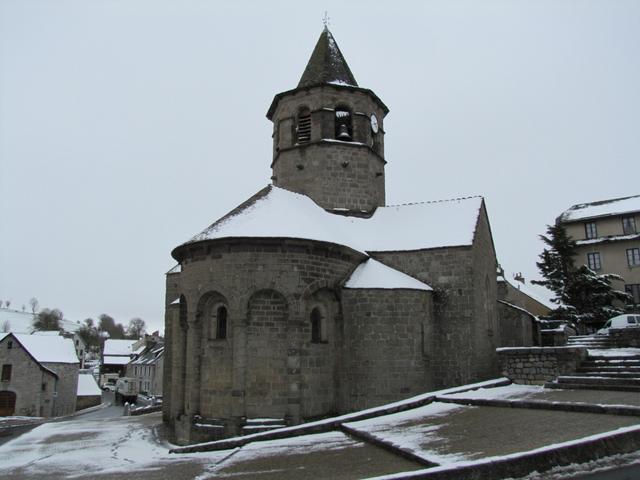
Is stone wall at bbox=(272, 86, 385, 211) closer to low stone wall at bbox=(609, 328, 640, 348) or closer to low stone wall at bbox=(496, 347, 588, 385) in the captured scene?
low stone wall at bbox=(496, 347, 588, 385)

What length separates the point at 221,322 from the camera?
15.9 meters

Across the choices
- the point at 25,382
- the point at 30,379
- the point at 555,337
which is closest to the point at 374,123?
the point at 555,337

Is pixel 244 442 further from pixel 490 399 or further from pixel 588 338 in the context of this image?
pixel 588 338

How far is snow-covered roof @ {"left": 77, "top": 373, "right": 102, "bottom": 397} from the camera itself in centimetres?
5033

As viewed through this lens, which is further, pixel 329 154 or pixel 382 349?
pixel 329 154

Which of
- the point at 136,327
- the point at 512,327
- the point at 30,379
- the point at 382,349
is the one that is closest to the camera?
the point at 382,349

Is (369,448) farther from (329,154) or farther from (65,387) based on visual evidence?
Result: (65,387)

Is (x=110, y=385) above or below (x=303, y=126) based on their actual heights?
below

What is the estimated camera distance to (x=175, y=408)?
1641 centimetres

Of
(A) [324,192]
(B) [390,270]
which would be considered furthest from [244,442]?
(A) [324,192]

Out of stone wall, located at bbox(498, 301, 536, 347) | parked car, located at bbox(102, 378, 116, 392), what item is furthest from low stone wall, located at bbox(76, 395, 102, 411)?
stone wall, located at bbox(498, 301, 536, 347)

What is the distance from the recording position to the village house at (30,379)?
129ft

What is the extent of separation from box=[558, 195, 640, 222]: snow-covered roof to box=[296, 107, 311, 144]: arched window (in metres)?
23.0

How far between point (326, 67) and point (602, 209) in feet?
78.2
